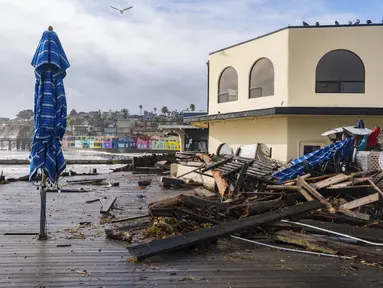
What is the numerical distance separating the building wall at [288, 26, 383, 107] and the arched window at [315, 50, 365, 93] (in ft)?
0.57

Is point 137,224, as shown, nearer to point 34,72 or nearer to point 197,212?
point 197,212

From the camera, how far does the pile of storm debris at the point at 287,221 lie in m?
5.92

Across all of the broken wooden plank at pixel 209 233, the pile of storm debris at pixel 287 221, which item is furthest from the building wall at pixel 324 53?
the broken wooden plank at pixel 209 233

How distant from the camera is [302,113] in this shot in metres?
14.1

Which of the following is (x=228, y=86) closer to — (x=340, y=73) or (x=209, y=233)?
(x=340, y=73)

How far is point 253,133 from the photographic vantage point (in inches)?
653

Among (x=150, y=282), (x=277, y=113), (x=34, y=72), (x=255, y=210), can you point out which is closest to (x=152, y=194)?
(x=277, y=113)

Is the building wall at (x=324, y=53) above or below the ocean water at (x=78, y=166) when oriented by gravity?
above

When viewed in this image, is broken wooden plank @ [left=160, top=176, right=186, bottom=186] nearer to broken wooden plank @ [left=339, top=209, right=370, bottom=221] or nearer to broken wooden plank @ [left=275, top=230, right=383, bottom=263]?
broken wooden plank @ [left=339, top=209, right=370, bottom=221]

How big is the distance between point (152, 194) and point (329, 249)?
8.29 m

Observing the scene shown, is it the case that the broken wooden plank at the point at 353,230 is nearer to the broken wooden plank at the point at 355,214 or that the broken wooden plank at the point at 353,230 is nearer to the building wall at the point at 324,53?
the broken wooden plank at the point at 355,214

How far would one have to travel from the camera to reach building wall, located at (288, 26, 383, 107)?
563 inches

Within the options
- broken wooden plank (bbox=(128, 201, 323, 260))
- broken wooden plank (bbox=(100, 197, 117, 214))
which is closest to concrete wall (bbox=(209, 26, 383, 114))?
broken wooden plank (bbox=(100, 197, 117, 214))

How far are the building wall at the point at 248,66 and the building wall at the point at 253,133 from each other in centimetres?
67
